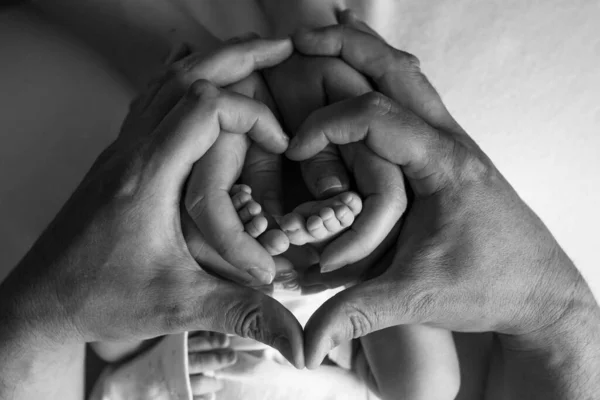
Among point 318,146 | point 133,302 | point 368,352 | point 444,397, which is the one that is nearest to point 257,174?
point 318,146

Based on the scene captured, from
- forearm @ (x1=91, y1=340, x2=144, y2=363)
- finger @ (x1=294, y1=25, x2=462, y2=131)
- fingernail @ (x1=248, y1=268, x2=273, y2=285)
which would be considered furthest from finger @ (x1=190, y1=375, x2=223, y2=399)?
finger @ (x1=294, y1=25, x2=462, y2=131)

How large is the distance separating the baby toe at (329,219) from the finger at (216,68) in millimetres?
261

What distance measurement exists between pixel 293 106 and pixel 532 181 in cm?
65

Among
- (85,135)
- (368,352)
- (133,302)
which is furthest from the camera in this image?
(85,135)

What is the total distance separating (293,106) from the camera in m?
0.85

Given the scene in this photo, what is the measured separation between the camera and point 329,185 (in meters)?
0.76

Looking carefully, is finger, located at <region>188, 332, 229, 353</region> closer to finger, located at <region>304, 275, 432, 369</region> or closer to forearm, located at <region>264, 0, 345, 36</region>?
finger, located at <region>304, 275, 432, 369</region>

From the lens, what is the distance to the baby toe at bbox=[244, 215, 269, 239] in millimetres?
683

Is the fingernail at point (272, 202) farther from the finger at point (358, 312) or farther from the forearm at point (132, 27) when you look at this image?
the forearm at point (132, 27)

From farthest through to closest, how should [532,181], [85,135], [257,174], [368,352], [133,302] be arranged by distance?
[532,181]
[85,135]
[368,352]
[257,174]
[133,302]

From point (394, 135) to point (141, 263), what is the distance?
35 centimetres

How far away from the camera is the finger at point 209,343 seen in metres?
0.99

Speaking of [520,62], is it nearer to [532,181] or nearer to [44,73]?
[532,181]

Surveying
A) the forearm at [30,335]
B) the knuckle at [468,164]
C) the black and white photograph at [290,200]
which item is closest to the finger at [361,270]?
the black and white photograph at [290,200]
